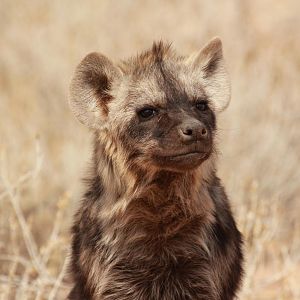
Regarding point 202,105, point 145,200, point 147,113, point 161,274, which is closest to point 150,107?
point 147,113

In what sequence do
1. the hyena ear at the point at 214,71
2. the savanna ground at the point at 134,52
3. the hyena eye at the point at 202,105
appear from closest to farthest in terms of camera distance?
the hyena eye at the point at 202,105, the hyena ear at the point at 214,71, the savanna ground at the point at 134,52

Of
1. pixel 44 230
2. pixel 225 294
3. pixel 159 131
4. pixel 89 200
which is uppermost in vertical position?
pixel 159 131

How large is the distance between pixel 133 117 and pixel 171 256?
0.72 metres

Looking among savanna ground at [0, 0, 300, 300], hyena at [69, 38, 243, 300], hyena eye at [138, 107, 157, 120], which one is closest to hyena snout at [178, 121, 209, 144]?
hyena at [69, 38, 243, 300]

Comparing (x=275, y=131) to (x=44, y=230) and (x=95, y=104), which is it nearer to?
(x=44, y=230)

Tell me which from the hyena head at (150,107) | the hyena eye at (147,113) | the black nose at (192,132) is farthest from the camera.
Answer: the hyena eye at (147,113)

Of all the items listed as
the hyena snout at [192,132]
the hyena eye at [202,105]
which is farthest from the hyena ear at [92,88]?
A: the hyena snout at [192,132]

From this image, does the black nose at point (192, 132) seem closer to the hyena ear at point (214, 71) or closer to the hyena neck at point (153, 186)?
the hyena neck at point (153, 186)

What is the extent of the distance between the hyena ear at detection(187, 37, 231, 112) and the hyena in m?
0.17

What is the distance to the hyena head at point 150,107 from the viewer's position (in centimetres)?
447

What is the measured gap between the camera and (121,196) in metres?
4.77

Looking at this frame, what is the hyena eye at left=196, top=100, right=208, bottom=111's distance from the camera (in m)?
4.79

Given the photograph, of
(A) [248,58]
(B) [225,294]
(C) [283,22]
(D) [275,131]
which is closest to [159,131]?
(B) [225,294]

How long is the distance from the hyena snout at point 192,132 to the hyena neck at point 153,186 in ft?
1.12
